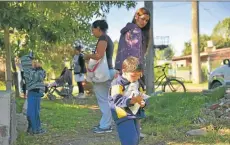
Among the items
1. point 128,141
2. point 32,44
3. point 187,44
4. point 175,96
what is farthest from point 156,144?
point 187,44

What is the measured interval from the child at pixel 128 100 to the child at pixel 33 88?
2431mm

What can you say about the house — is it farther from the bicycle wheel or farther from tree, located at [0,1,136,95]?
tree, located at [0,1,136,95]

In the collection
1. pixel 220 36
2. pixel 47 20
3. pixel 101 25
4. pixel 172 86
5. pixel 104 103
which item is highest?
pixel 220 36

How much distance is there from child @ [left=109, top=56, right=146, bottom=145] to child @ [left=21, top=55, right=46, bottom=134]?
243cm

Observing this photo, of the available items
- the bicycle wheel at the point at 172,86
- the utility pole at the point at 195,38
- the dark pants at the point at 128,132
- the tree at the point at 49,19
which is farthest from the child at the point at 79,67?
the utility pole at the point at 195,38

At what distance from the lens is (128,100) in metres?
4.20

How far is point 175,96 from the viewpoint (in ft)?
34.5

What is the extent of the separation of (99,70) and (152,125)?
55.8 inches

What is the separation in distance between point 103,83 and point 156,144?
4.83ft

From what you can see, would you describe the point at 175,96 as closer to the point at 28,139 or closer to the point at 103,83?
the point at 103,83

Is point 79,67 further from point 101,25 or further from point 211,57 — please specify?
point 211,57

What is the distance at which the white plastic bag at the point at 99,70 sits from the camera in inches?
253

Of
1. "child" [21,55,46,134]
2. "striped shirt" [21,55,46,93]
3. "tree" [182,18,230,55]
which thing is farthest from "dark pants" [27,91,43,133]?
"tree" [182,18,230,55]

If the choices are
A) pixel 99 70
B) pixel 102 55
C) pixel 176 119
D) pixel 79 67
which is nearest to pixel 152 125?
pixel 176 119
